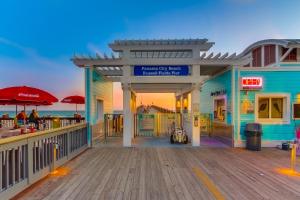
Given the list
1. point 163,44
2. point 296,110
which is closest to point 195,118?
point 163,44

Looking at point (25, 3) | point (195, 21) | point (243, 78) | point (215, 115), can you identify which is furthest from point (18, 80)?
point (243, 78)

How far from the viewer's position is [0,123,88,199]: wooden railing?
152 inches

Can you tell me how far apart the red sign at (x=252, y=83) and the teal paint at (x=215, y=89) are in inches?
27.0

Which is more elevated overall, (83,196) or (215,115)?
(215,115)

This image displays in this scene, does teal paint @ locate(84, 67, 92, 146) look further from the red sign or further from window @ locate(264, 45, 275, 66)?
window @ locate(264, 45, 275, 66)

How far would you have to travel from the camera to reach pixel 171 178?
5.20 metres

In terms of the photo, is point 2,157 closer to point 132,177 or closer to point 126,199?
point 126,199

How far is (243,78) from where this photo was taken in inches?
370

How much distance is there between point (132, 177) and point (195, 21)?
47.6 ft

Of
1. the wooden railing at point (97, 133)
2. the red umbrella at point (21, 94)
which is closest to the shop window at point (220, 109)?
the wooden railing at point (97, 133)

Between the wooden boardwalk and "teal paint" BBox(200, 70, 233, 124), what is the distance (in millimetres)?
2995

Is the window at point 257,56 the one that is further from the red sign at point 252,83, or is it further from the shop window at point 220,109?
the red sign at point 252,83

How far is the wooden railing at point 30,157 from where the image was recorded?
3854 mm

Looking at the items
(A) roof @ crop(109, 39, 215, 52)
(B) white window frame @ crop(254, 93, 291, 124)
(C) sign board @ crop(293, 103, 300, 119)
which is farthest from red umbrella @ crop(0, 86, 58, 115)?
(C) sign board @ crop(293, 103, 300, 119)
